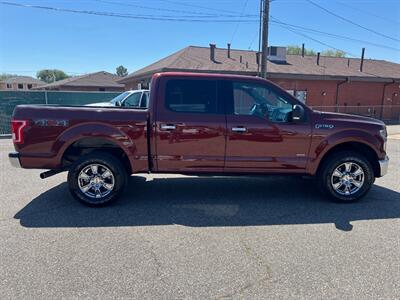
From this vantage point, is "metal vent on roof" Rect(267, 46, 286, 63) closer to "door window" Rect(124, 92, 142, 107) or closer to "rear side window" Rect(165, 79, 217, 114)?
"door window" Rect(124, 92, 142, 107)

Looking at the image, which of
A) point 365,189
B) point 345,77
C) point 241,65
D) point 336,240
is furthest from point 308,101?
point 336,240

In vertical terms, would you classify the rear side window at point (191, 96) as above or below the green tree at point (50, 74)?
below

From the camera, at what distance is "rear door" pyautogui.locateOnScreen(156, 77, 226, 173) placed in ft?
15.2

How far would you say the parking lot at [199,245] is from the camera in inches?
108

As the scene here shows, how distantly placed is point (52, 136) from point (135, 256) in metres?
2.39

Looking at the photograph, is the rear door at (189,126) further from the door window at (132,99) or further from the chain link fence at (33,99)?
the chain link fence at (33,99)

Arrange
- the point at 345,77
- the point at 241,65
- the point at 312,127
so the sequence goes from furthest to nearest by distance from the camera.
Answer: the point at 345,77 → the point at 241,65 → the point at 312,127

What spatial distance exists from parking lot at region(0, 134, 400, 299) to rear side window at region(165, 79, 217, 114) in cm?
153

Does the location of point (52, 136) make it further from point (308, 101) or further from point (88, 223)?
point (308, 101)

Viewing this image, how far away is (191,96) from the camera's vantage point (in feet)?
15.6

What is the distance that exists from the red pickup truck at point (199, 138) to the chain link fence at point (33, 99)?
39.5 ft

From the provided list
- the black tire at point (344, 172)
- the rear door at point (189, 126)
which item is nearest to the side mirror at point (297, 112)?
the black tire at point (344, 172)

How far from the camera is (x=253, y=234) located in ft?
12.5

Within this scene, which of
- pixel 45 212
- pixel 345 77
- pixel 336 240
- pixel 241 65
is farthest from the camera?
pixel 345 77
